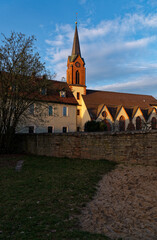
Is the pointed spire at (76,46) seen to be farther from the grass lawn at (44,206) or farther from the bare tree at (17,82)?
the grass lawn at (44,206)

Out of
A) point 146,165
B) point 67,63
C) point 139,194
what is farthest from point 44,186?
point 67,63

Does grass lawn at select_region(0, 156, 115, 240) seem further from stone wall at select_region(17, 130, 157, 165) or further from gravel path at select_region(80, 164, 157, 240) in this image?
stone wall at select_region(17, 130, 157, 165)

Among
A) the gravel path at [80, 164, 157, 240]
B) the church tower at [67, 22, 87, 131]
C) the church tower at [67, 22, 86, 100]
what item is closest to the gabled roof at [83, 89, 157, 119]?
the church tower at [67, 22, 87, 131]

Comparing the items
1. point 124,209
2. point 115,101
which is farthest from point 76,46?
point 124,209

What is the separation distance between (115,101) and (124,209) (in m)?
46.8

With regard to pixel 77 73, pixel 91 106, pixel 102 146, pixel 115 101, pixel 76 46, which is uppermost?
pixel 76 46

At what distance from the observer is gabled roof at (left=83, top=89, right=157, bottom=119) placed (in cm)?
4459

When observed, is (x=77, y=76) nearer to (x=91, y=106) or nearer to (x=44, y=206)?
(x=91, y=106)

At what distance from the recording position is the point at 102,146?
40.4ft

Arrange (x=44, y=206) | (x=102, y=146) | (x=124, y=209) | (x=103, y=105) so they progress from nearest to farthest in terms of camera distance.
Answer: (x=44, y=206)
(x=124, y=209)
(x=102, y=146)
(x=103, y=105)

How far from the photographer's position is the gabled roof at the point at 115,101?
146 ft

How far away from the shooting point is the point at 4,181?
7805mm

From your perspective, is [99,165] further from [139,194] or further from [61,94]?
[61,94]

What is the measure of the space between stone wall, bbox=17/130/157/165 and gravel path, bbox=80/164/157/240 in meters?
2.02
